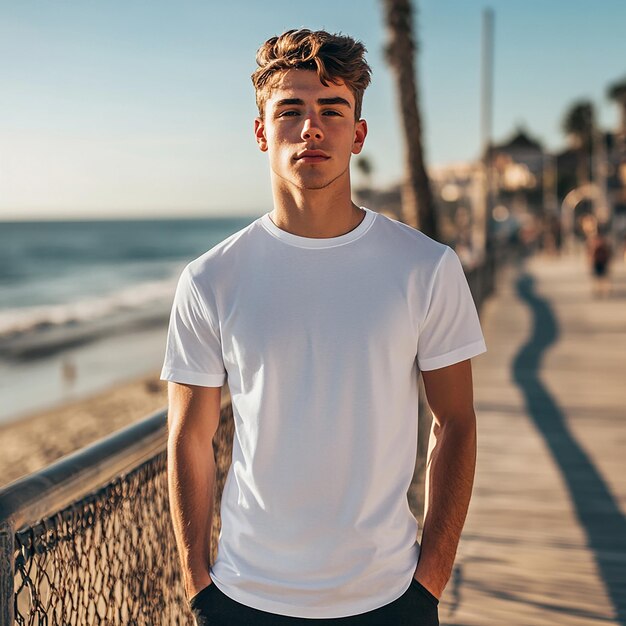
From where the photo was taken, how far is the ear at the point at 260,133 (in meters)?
2.16

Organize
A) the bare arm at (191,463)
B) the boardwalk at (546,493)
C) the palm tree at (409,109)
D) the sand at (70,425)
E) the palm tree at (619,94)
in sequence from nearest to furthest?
the bare arm at (191,463)
the boardwalk at (546,493)
the sand at (70,425)
the palm tree at (409,109)
the palm tree at (619,94)

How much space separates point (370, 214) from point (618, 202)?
68569mm

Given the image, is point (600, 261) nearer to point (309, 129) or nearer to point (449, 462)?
point (449, 462)

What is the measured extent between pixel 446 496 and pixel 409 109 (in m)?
13.9

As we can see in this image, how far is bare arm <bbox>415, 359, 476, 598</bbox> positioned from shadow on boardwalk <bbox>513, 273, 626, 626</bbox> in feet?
8.73

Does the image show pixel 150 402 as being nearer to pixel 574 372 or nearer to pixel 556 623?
pixel 574 372

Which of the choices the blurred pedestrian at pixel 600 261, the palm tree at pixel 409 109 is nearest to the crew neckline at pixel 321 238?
the palm tree at pixel 409 109

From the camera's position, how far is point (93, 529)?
234cm

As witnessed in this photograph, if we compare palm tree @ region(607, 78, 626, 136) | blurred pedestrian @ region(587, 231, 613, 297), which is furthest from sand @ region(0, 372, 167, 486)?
palm tree @ region(607, 78, 626, 136)

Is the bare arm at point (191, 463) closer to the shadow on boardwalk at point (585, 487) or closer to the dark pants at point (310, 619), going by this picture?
the dark pants at point (310, 619)

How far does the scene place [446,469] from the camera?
2.11 meters

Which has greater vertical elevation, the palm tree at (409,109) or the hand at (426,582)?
the palm tree at (409,109)

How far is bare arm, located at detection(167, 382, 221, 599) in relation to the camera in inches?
81.8

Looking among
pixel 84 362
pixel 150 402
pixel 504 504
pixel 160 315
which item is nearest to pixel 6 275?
pixel 160 315
